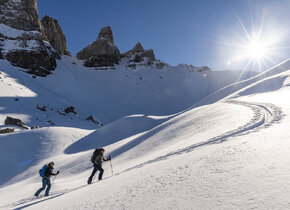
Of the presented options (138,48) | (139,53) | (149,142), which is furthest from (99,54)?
(149,142)

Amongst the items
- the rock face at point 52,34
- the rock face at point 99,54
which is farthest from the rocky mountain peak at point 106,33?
the rock face at point 52,34

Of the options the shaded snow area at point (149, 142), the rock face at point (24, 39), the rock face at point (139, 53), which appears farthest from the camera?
the rock face at point (139, 53)

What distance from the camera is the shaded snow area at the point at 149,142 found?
3062 mm

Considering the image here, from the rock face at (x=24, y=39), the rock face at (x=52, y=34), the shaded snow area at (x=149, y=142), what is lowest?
the shaded snow area at (x=149, y=142)

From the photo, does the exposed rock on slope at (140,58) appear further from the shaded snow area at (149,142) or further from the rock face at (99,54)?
the shaded snow area at (149,142)

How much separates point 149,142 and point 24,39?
53765 mm

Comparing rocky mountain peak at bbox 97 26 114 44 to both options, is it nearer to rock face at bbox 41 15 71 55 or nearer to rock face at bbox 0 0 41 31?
rock face at bbox 41 15 71 55

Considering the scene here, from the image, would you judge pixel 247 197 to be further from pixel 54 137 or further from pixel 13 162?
pixel 54 137

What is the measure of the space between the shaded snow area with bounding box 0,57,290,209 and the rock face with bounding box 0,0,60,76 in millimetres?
4376

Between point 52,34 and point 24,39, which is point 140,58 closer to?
point 52,34

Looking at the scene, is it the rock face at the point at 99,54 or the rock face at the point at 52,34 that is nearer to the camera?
the rock face at the point at 99,54

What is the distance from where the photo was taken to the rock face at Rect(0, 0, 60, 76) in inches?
1699

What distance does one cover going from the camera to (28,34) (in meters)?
48.8

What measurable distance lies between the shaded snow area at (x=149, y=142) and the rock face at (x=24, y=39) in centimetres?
438
